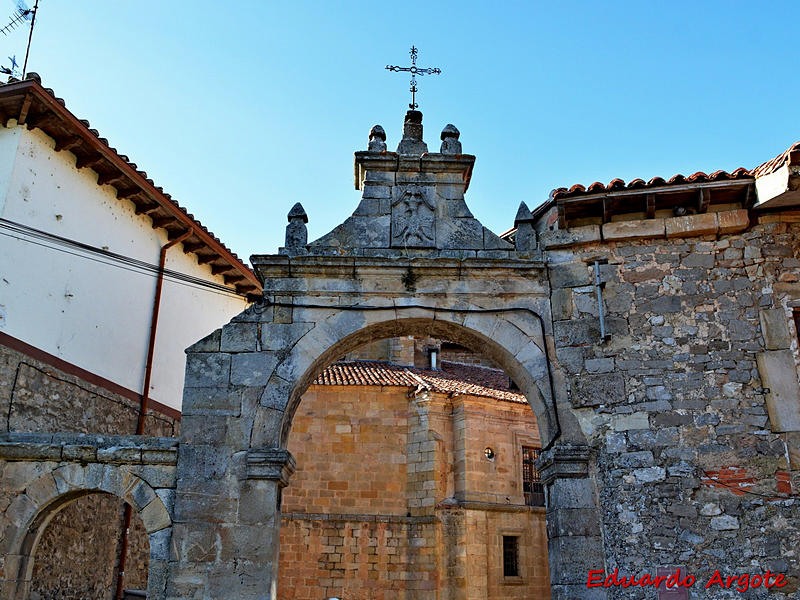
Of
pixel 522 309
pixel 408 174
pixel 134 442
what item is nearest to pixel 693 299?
pixel 522 309

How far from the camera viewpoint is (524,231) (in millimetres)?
9062

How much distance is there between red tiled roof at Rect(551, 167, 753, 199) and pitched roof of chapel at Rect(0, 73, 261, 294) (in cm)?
685

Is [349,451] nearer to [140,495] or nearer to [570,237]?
[140,495]

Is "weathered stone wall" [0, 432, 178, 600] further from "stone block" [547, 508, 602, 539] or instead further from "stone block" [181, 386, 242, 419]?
"stone block" [547, 508, 602, 539]

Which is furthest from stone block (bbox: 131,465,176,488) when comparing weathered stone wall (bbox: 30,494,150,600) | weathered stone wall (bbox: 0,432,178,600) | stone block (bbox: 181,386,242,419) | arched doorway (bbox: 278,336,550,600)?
arched doorway (bbox: 278,336,550,600)

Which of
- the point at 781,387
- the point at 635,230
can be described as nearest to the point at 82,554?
the point at 635,230

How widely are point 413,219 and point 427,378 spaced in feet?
36.9

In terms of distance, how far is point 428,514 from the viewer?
17.2 meters

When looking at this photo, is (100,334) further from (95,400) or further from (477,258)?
(477,258)

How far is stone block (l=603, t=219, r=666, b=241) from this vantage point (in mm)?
8641

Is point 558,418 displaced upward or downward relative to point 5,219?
downward

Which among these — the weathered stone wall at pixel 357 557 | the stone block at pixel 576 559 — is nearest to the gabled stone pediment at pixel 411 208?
the stone block at pixel 576 559

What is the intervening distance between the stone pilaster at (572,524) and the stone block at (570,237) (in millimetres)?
2436

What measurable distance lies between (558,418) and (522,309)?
4.42ft
